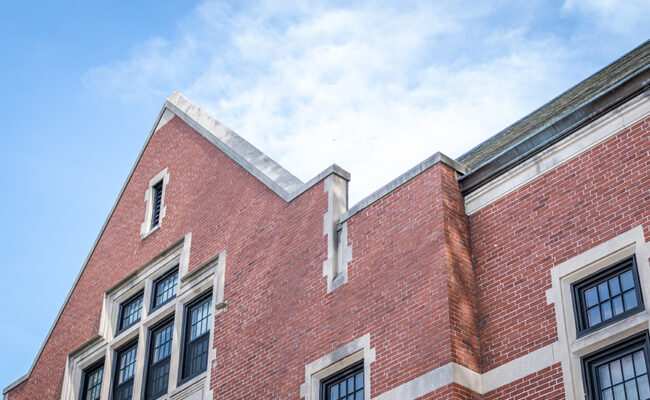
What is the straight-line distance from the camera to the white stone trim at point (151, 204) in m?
23.9

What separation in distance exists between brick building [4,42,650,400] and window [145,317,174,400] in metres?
0.04

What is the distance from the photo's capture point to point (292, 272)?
18688mm

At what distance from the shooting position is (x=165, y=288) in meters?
22.6

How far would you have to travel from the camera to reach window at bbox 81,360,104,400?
23.1 metres

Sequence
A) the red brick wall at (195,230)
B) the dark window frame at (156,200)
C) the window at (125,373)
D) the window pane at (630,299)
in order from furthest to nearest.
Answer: the dark window frame at (156,200)
the window at (125,373)
the red brick wall at (195,230)
the window pane at (630,299)

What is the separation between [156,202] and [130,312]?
9.82 ft

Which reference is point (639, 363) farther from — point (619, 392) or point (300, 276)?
point (300, 276)

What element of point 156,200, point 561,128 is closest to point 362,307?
point 561,128

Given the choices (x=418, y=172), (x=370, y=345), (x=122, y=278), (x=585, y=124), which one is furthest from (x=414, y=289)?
(x=122, y=278)

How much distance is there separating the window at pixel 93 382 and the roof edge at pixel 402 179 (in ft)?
27.3

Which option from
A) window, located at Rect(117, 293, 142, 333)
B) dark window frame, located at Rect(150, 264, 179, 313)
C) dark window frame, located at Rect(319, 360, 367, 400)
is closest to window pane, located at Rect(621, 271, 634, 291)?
dark window frame, located at Rect(319, 360, 367, 400)

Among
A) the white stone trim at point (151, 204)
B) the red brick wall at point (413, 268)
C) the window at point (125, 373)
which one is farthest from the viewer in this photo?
the white stone trim at point (151, 204)

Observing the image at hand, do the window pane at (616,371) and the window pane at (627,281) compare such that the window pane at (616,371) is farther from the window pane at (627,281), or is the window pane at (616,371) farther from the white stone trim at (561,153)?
the white stone trim at (561,153)

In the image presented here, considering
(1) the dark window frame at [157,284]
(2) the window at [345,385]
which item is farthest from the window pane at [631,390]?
(1) the dark window frame at [157,284]
